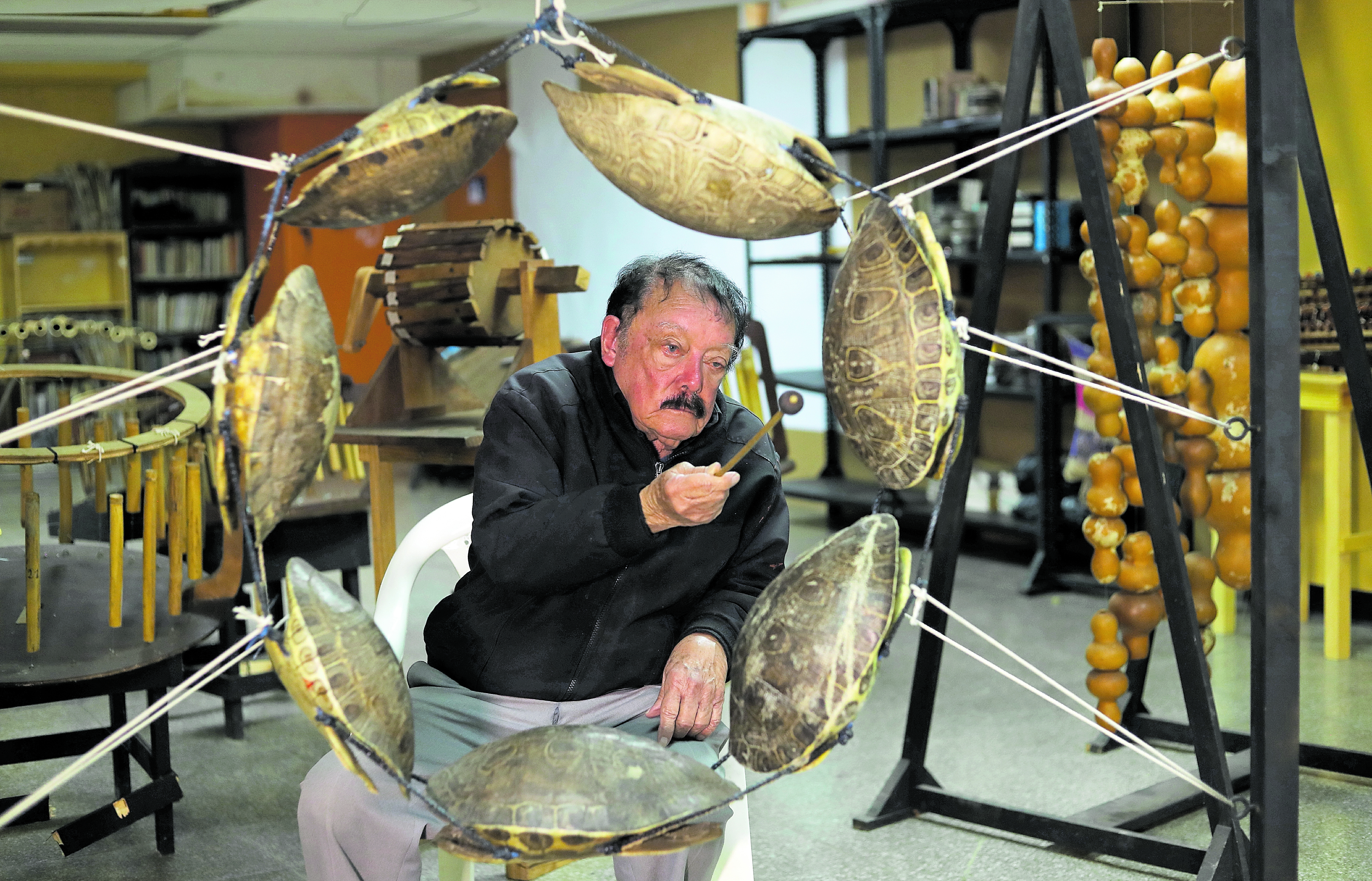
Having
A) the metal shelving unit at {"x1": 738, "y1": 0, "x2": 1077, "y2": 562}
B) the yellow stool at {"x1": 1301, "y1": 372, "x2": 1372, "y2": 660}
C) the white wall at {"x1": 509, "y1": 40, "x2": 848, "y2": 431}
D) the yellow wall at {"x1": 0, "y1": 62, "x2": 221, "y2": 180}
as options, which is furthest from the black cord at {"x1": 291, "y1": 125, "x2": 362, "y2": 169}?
the yellow wall at {"x1": 0, "y1": 62, "x2": 221, "y2": 180}

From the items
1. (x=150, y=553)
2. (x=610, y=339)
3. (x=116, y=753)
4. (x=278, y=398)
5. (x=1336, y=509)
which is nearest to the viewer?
(x=278, y=398)

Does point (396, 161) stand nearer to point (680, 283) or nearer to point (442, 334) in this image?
point (680, 283)

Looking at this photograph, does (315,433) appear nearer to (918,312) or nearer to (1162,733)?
(918,312)

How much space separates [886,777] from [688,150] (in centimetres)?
190

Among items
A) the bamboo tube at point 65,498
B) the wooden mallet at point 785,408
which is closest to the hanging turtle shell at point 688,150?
the wooden mallet at point 785,408

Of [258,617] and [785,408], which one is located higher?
[785,408]

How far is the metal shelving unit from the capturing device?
444cm

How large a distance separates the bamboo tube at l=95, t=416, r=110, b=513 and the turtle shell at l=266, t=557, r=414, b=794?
1.37 m

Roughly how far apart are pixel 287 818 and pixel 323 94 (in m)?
6.20

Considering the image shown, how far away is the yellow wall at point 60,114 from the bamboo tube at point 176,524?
660cm

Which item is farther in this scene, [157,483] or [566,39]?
[157,483]

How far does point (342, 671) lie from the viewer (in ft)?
3.86

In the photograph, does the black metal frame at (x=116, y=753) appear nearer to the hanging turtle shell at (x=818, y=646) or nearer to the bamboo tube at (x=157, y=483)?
the bamboo tube at (x=157, y=483)

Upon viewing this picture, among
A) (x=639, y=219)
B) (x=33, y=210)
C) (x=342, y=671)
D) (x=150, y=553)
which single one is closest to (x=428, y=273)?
(x=150, y=553)
